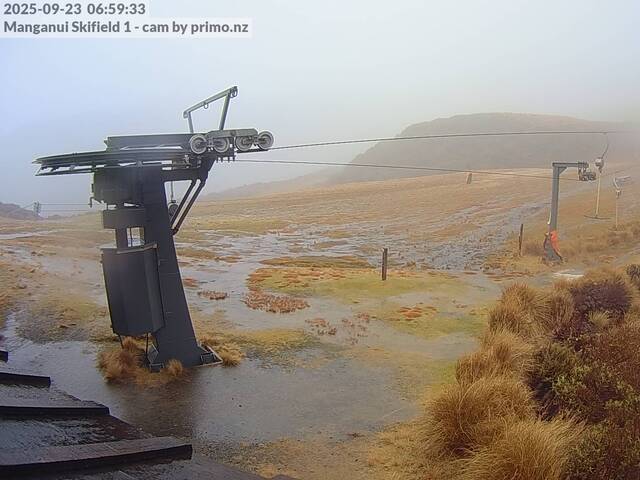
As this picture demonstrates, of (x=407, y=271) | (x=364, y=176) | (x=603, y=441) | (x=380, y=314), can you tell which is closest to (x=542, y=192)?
(x=407, y=271)

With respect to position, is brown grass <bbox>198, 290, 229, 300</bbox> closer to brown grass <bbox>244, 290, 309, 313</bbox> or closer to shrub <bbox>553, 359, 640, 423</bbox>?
brown grass <bbox>244, 290, 309, 313</bbox>

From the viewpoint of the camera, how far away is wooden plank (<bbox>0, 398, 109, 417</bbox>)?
5038 millimetres

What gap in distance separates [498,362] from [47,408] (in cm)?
576

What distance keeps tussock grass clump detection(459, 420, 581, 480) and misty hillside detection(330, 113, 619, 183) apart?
103345mm

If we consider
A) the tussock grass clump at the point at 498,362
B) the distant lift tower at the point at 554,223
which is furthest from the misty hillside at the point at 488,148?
the tussock grass clump at the point at 498,362

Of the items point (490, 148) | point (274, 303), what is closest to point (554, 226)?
point (274, 303)

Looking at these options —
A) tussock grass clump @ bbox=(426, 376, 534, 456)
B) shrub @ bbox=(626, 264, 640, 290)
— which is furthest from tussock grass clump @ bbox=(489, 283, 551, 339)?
Result: tussock grass clump @ bbox=(426, 376, 534, 456)

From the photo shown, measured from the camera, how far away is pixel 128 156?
8383mm

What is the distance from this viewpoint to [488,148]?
122 m

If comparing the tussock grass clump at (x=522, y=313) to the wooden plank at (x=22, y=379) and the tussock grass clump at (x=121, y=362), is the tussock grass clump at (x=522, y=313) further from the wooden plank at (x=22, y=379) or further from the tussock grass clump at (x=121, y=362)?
the wooden plank at (x=22, y=379)

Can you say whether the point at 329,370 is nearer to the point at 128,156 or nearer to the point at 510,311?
the point at 510,311

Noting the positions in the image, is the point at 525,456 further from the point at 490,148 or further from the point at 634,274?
the point at 490,148

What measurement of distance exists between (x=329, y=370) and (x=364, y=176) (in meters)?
117

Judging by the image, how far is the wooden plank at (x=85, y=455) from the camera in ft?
11.7
